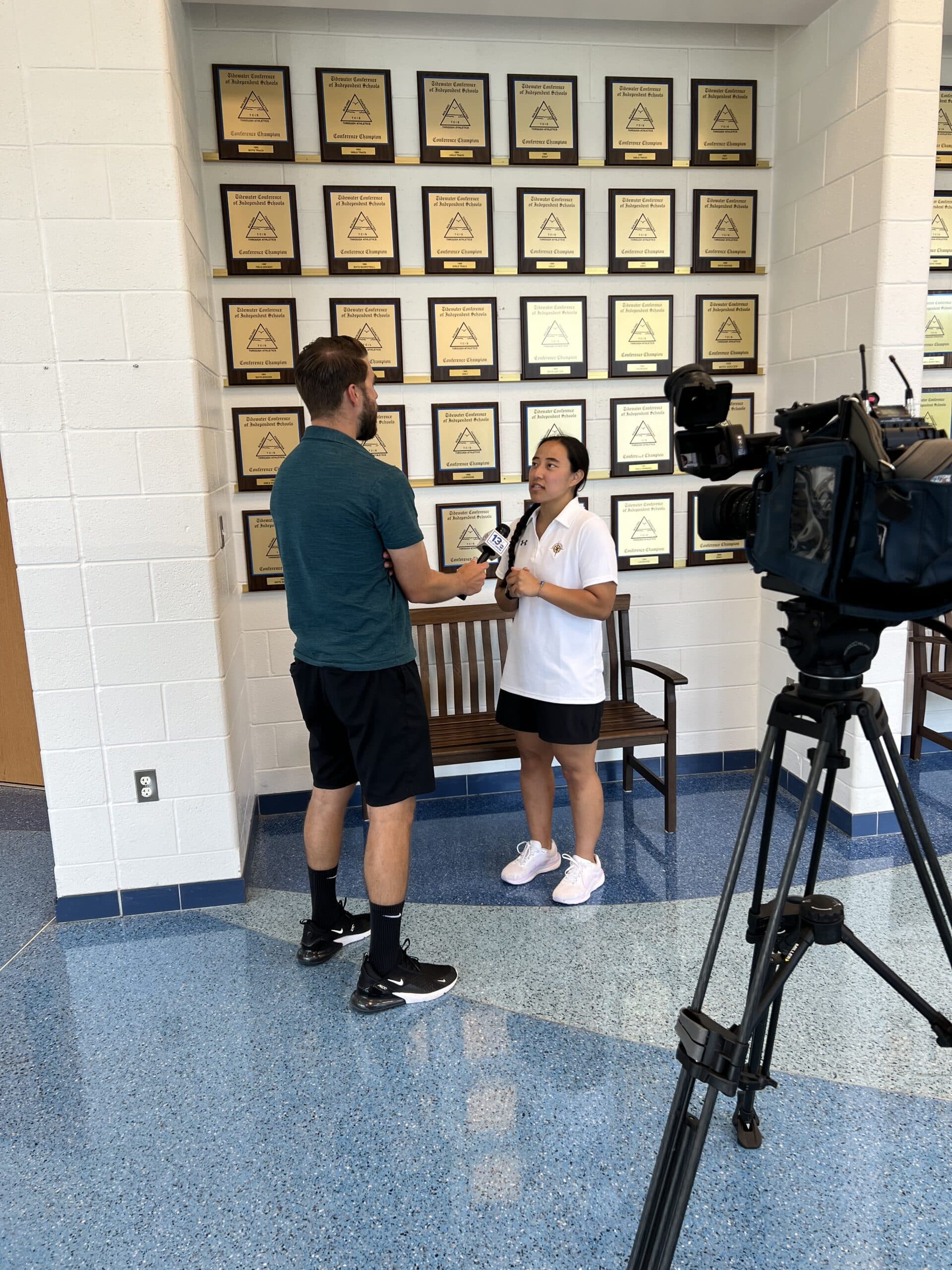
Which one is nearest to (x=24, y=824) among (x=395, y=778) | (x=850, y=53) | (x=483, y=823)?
(x=483, y=823)

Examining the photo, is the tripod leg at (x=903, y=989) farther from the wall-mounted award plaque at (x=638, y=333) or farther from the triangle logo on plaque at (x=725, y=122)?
the triangle logo on plaque at (x=725, y=122)

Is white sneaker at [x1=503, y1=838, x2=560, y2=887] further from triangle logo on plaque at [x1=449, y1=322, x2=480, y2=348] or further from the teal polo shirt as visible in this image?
triangle logo on plaque at [x1=449, y1=322, x2=480, y2=348]

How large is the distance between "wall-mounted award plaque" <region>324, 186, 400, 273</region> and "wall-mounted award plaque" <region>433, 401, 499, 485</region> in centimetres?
61

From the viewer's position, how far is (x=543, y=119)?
3449mm

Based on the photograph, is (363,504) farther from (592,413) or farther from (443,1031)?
(592,413)

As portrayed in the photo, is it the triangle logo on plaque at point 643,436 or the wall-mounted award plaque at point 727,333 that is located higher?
the wall-mounted award plaque at point 727,333

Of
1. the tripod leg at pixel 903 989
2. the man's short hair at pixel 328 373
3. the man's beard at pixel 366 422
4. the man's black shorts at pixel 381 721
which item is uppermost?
the man's short hair at pixel 328 373

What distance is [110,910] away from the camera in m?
2.92

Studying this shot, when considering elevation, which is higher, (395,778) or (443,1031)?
(395,778)

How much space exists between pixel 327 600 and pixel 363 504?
27cm

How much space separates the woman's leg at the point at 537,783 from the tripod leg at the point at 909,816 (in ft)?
5.11

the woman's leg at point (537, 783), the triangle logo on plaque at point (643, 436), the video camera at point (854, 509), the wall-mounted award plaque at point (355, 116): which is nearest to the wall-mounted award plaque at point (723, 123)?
the triangle logo on plaque at point (643, 436)

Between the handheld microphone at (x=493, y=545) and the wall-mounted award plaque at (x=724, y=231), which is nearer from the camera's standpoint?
the handheld microphone at (x=493, y=545)

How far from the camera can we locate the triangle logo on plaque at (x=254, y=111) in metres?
3.28
